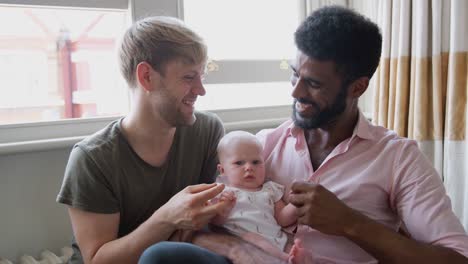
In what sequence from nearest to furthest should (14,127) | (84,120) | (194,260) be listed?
1. (194,260)
2. (14,127)
3. (84,120)

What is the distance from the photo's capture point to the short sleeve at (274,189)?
140cm

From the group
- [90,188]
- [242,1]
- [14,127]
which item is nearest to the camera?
[90,188]

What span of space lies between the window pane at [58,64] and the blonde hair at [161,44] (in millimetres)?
615

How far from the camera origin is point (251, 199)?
1359 millimetres

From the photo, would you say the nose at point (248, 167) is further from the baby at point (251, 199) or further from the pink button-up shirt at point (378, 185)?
the pink button-up shirt at point (378, 185)

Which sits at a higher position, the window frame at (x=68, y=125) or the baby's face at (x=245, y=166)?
the window frame at (x=68, y=125)

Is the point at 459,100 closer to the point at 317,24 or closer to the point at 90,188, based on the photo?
the point at 317,24

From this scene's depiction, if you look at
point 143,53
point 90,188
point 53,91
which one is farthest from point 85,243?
point 53,91

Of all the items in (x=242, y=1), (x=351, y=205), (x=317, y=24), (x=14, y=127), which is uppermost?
(x=242, y=1)

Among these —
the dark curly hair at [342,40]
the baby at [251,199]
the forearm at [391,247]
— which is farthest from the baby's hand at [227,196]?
the dark curly hair at [342,40]

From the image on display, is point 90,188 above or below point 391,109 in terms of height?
below

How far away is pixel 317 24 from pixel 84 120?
40.4 inches

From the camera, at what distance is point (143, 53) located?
142 centimetres

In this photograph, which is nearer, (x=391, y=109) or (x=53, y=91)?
(x=53, y=91)
